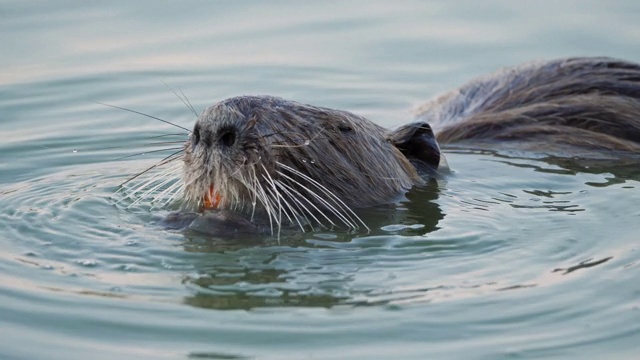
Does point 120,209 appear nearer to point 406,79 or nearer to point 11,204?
point 11,204

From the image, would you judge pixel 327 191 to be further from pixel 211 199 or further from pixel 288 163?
pixel 211 199

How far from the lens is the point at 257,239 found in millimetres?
6090

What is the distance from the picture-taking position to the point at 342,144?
6629 mm

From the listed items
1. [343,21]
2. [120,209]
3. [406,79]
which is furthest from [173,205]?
[343,21]

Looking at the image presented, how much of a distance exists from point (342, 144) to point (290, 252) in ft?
2.83

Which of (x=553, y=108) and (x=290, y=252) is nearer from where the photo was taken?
(x=290, y=252)

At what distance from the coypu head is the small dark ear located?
20cm

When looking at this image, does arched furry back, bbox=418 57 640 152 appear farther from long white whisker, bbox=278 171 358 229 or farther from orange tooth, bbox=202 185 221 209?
orange tooth, bbox=202 185 221 209

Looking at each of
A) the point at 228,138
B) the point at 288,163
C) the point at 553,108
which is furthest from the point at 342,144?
the point at 553,108

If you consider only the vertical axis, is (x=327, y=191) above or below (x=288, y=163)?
below

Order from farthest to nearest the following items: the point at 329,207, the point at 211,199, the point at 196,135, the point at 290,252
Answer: the point at 329,207 < the point at 211,199 < the point at 196,135 < the point at 290,252

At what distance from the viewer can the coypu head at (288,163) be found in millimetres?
6105

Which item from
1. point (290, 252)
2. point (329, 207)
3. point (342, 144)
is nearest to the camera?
point (290, 252)

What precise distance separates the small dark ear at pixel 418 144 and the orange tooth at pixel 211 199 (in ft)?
4.03
